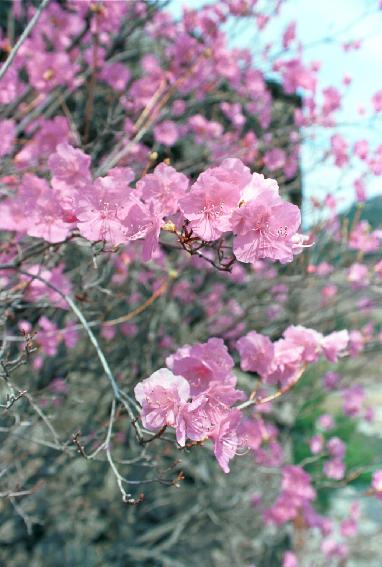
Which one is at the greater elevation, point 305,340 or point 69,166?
point 69,166

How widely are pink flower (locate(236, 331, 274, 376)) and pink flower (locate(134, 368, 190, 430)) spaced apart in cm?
43

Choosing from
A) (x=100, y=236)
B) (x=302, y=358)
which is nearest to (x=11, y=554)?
(x=302, y=358)

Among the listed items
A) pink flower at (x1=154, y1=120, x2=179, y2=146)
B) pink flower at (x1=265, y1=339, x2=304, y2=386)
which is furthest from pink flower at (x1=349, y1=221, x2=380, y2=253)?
pink flower at (x1=265, y1=339, x2=304, y2=386)

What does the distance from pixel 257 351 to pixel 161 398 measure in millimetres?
492

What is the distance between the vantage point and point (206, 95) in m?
4.28

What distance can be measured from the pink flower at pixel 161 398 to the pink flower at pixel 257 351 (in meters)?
0.43

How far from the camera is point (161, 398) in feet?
4.13

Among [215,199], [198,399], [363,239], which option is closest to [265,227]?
[215,199]

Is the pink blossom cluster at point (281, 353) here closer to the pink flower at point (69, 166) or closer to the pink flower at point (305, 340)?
the pink flower at point (305, 340)

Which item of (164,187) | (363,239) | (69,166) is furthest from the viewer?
(363,239)

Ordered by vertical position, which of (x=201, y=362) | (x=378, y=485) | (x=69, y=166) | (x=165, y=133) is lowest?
(x=378, y=485)

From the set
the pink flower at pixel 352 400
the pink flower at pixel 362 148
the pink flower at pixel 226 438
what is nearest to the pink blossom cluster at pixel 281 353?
the pink flower at pixel 226 438

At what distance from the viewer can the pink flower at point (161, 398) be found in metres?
1.25

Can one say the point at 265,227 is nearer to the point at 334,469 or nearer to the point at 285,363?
the point at 285,363
